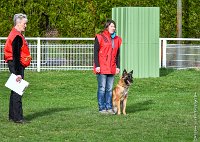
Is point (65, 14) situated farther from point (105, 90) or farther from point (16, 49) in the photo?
point (16, 49)

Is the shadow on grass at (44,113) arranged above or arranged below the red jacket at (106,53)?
below

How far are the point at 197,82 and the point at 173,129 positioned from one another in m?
10.2

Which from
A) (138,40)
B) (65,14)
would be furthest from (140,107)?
(65,14)

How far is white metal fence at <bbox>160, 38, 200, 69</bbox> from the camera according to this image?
2702cm

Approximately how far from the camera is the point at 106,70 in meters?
15.3

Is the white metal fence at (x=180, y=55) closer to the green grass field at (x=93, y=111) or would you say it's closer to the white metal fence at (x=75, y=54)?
the white metal fence at (x=75, y=54)

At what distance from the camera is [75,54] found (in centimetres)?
2647

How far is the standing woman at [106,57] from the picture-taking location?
15.3 metres

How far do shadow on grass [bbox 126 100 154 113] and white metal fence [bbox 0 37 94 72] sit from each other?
8217 millimetres

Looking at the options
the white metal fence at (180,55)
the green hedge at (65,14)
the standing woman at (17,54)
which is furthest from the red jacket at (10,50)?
the green hedge at (65,14)

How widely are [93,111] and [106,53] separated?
149 centimetres

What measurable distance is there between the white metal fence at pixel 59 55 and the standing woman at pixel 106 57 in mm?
10537

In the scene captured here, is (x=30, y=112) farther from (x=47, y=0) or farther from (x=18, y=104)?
(x=47, y=0)

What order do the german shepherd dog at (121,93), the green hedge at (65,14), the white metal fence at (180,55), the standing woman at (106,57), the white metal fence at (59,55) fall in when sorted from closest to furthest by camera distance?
1. the standing woman at (106,57)
2. the german shepherd dog at (121,93)
3. the white metal fence at (59,55)
4. the white metal fence at (180,55)
5. the green hedge at (65,14)
